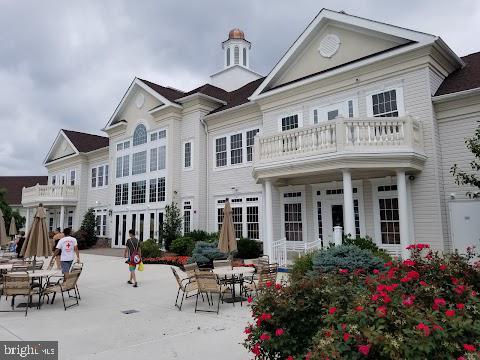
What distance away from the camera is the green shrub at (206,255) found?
47.9 ft

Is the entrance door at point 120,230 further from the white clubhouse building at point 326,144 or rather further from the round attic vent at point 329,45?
the round attic vent at point 329,45

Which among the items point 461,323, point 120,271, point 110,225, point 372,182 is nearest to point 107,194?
point 110,225

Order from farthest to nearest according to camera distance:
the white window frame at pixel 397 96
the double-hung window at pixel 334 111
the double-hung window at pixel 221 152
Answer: the double-hung window at pixel 221 152 → the double-hung window at pixel 334 111 → the white window frame at pixel 397 96

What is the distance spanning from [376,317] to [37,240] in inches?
399

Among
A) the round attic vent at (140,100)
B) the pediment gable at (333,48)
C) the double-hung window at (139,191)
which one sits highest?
the round attic vent at (140,100)

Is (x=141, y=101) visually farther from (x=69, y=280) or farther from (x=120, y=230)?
(x=69, y=280)

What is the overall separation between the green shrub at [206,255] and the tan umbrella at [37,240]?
5.47 m

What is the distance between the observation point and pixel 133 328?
6961mm

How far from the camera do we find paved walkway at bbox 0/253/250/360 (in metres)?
5.67

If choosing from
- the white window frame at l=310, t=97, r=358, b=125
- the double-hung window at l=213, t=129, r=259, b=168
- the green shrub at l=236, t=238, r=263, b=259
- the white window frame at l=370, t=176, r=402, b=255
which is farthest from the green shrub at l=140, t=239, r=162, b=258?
the white window frame at l=370, t=176, r=402, b=255

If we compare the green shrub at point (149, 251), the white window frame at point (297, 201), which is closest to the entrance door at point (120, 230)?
the green shrub at point (149, 251)

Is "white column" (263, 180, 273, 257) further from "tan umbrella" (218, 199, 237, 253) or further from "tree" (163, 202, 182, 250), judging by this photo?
"tree" (163, 202, 182, 250)

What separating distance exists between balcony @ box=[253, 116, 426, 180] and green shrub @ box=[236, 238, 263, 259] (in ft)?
17.2

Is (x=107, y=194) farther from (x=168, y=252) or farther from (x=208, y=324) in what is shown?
(x=208, y=324)
